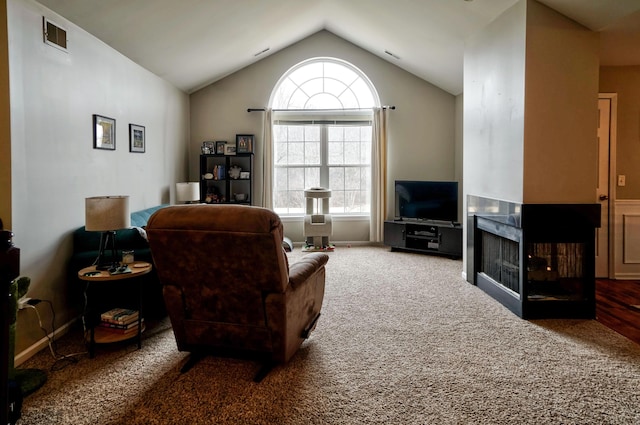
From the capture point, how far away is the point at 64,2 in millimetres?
2938

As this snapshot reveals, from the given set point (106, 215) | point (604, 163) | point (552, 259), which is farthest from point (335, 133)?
point (106, 215)

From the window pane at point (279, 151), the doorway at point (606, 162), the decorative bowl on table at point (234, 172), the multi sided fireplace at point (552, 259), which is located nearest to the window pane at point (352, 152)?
the window pane at point (279, 151)

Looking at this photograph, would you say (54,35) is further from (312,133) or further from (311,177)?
(311,177)

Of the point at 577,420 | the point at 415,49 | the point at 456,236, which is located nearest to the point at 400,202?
the point at 456,236

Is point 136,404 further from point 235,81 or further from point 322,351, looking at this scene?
point 235,81

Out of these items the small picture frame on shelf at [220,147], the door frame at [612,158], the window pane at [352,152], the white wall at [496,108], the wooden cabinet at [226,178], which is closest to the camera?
the white wall at [496,108]

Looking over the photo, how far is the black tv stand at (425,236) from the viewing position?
5.86m

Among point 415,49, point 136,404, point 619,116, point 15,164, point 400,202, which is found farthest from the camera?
point 400,202

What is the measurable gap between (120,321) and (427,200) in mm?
4754

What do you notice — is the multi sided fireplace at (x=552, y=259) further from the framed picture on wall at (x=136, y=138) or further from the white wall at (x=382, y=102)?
the framed picture on wall at (x=136, y=138)

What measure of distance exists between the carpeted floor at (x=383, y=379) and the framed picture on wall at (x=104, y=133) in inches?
66.6

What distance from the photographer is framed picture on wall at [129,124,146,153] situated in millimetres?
4383

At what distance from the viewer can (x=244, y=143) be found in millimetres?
6523

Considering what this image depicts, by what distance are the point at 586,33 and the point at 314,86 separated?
440 centimetres
